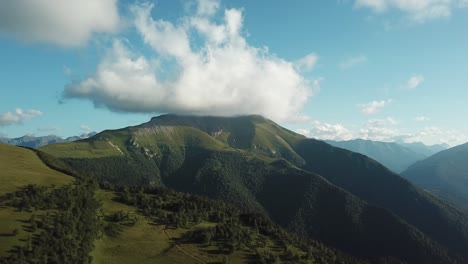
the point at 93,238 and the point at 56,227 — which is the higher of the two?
the point at 56,227

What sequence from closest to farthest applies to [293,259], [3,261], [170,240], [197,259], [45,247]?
[3,261] < [45,247] < [197,259] < [170,240] < [293,259]

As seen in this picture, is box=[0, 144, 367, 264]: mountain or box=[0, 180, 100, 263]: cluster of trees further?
box=[0, 144, 367, 264]: mountain

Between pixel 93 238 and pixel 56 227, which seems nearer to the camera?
pixel 56 227

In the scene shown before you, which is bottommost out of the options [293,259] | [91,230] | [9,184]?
[293,259]

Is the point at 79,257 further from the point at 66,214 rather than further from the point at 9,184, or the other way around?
the point at 9,184

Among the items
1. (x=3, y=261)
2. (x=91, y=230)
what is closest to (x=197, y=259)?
(x=91, y=230)

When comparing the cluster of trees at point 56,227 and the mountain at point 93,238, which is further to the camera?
the mountain at point 93,238

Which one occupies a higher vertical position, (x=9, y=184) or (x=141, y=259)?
(x=9, y=184)

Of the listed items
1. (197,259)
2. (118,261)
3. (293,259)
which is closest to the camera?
(118,261)
